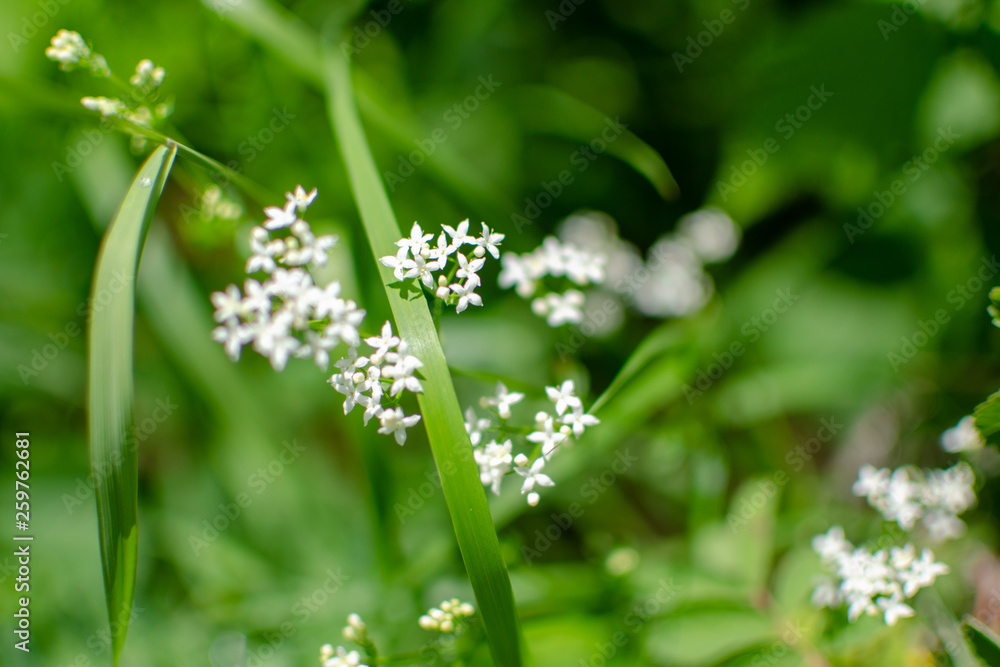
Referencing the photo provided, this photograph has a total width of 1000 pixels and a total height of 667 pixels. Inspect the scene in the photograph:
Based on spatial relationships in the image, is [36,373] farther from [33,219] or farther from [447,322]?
[447,322]

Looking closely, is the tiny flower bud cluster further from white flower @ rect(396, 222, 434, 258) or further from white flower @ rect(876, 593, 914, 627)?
white flower @ rect(876, 593, 914, 627)

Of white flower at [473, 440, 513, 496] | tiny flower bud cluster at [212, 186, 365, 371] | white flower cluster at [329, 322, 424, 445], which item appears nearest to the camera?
tiny flower bud cluster at [212, 186, 365, 371]

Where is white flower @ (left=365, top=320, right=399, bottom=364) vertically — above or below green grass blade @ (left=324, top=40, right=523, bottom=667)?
above

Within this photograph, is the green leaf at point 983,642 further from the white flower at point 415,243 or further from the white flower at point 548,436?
the white flower at point 415,243

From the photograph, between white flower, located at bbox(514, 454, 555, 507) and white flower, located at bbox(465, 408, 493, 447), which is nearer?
white flower, located at bbox(514, 454, 555, 507)

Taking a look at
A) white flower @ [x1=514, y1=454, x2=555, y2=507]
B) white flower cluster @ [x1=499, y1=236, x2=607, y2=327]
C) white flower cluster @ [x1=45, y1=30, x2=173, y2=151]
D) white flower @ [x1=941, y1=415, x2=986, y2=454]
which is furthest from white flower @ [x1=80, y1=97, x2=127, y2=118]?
white flower @ [x1=941, y1=415, x2=986, y2=454]

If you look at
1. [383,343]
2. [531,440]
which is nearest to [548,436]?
[531,440]

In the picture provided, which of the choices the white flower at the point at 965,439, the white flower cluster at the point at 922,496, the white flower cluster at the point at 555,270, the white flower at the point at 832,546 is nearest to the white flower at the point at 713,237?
the white flower cluster at the point at 555,270
